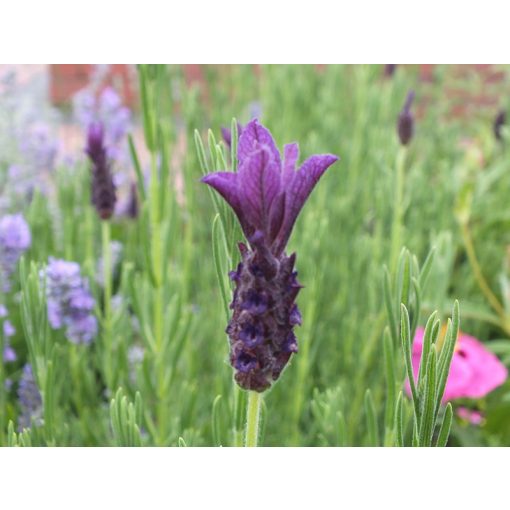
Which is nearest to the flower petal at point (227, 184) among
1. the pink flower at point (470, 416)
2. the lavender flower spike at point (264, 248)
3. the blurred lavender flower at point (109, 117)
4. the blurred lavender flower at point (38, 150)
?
the lavender flower spike at point (264, 248)

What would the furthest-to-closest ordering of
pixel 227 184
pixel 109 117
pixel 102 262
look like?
1. pixel 109 117
2. pixel 102 262
3. pixel 227 184

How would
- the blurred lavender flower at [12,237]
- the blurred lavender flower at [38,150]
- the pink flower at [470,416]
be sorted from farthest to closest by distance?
the blurred lavender flower at [38,150] → the pink flower at [470,416] → the blurred lavender flower at [12,237]

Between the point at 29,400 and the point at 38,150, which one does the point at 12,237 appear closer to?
the point at 29,400

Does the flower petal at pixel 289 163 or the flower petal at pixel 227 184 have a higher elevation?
the flower petal at pixel 289 163

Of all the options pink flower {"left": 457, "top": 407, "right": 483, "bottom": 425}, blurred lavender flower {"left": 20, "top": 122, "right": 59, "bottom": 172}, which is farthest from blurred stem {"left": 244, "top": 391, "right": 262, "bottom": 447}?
blurred lavender flower {"left": 20, "top": 122, "right": 59, "bottom": 172}

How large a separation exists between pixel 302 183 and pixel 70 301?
619 millimetres

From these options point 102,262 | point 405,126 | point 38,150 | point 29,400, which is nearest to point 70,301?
point 29,400

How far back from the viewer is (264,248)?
41cm

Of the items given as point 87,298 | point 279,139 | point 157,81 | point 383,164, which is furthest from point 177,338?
point 279,139

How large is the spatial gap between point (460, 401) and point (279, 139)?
0.65 metres

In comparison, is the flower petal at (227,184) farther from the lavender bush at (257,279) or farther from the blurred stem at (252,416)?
the blurred stem at (252,416)

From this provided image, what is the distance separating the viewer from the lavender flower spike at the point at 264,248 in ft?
1.30

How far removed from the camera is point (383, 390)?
4.08 ft
